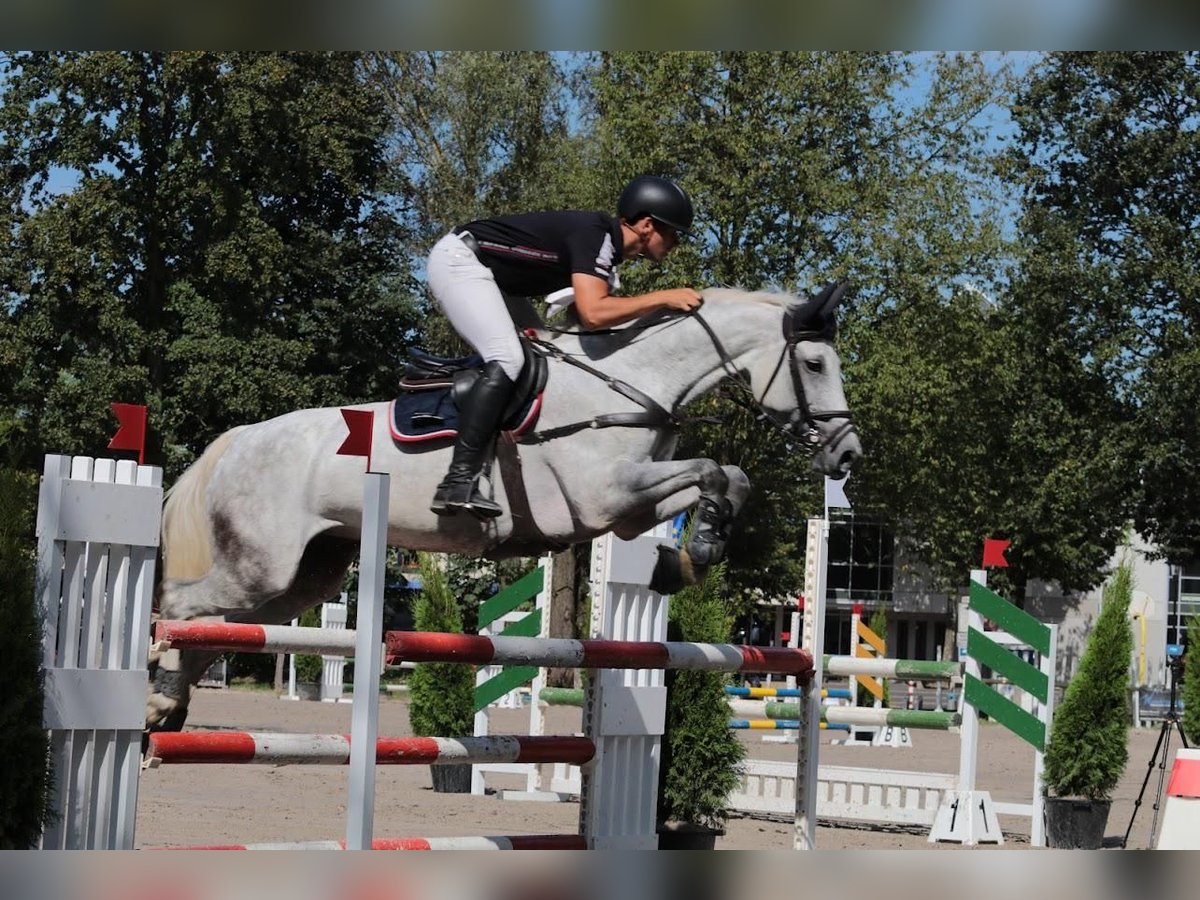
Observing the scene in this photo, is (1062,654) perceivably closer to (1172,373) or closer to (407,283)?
(1172,373)

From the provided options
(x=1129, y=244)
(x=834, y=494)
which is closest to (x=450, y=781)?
(x=834, y=494)

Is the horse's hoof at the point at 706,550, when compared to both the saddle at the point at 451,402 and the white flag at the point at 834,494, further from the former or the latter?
the white flag at the point at 834,494

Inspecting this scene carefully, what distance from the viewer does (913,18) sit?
3918 millimetres

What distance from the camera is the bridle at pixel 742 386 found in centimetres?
455

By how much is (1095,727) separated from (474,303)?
4239mm

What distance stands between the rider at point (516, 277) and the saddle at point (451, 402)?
5 centimetres

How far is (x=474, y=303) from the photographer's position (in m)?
4.60

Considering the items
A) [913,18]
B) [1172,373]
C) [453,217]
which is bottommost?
[913,18]

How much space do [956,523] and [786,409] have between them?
24128 mm

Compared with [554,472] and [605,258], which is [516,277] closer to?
[605,258]

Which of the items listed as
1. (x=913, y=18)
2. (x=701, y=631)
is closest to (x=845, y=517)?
(x=701, y=631)

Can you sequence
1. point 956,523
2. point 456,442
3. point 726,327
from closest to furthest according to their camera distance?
point 456,442 → point 726,327 → point 956,523

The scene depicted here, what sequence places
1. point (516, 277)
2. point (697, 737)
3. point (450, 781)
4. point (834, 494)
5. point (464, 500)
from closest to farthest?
point (464, 500), point (516, 277), point (834, 494), point (697, 737), point (450, 781)

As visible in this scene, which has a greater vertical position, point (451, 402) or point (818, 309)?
point (818, 309)
